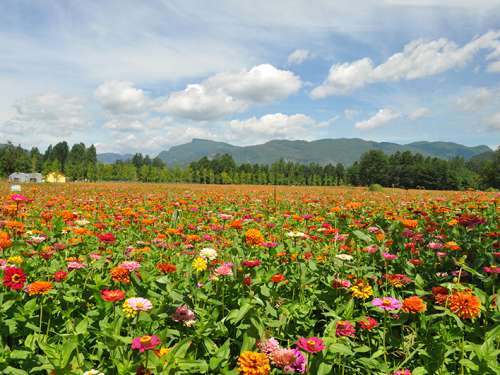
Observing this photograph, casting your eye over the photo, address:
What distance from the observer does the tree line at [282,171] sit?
2955 inches

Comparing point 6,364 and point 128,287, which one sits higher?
point 128,287

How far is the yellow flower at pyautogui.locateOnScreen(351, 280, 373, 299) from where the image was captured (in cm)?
245

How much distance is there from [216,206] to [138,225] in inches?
185

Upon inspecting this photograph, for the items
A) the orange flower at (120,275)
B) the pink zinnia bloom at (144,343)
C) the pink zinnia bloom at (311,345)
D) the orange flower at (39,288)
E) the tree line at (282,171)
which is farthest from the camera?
the tree line at (282,171)

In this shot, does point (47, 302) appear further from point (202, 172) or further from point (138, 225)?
point (202, 172)

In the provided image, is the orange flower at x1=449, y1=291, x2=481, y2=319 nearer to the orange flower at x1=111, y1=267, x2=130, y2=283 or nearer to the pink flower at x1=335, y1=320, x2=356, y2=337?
the pink flower at x1=335, y1=320, x2=356, y2=337

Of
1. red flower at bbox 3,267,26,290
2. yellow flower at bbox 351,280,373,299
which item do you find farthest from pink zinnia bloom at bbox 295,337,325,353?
red flower at bbox 3,267,26,290

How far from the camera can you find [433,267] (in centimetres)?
341

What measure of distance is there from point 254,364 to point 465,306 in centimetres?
136

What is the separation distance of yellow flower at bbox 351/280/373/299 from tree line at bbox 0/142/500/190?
5006 centimetres

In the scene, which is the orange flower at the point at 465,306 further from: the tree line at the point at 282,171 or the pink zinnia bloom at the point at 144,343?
the tree line at the point at 282,171

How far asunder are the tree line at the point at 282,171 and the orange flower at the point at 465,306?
5069cm

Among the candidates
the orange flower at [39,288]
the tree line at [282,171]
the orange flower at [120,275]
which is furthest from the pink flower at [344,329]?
the tree line at [282,171]

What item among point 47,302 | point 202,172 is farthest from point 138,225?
point 202,172
